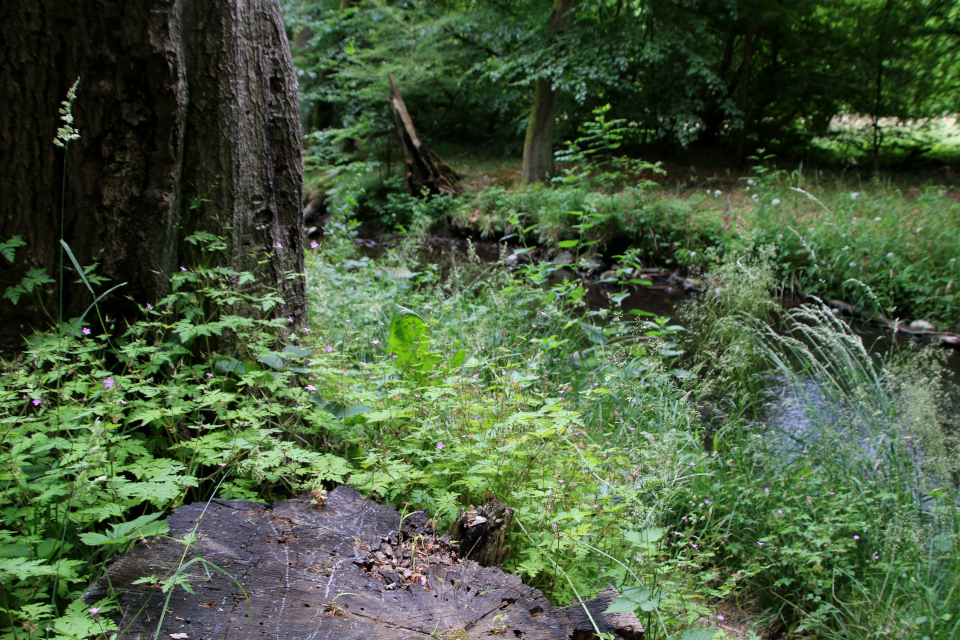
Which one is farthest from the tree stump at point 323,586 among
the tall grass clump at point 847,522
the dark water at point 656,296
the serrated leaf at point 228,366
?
the dark water at point 656,296

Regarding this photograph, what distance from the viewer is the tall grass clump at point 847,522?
2.20 m

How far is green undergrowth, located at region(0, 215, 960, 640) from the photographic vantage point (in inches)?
54.8

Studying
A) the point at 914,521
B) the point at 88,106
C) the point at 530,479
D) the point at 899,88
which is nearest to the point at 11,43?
the point at 88,106

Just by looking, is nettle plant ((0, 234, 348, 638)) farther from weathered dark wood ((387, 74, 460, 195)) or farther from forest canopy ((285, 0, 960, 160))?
weathered dark wood ((387, 74, 460, 195))

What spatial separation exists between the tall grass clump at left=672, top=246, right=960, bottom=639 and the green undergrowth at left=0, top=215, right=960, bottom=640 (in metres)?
0.01

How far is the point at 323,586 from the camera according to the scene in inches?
53.5

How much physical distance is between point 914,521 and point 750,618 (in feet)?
2.61

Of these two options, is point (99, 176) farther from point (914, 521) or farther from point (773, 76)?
point (773, 76)

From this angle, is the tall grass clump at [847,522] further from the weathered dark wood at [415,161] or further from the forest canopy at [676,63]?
the weathered dark wood at [415,161]

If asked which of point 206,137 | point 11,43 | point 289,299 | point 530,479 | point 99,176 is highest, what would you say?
point 11,43

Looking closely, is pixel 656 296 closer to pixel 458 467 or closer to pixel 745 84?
pixel 458 467

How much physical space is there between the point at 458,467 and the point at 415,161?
10513mm

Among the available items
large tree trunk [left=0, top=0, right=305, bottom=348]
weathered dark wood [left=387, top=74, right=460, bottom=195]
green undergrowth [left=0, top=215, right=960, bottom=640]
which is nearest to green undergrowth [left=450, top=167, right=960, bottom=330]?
weathered dark wood [left=387, top=74, right=460, bottom=195]

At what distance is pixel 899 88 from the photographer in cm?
1248
